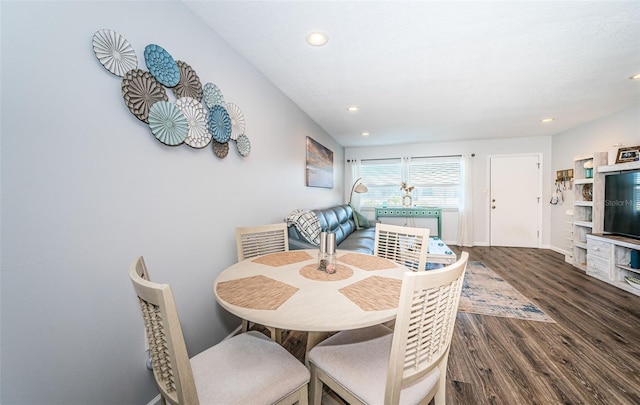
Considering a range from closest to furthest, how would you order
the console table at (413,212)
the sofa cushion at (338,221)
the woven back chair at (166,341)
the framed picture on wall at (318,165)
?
the woven back chair at (166,341)
the sofa cushion at (338,221)
the framed picture on wall at (318,165)
the console table at (413,212)

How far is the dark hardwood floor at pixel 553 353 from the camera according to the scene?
1357mm

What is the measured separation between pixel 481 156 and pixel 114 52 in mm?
5894

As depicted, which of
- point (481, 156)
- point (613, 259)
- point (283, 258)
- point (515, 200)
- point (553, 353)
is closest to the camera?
point (283, 258)

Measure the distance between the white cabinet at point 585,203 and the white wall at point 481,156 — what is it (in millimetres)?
1105

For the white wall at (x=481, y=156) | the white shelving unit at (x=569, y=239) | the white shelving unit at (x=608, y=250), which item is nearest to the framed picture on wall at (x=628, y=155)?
the white shelving unit at (x=608, y=250)

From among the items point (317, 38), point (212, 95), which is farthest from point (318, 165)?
point (212, 95)

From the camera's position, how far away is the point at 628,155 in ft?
9.51

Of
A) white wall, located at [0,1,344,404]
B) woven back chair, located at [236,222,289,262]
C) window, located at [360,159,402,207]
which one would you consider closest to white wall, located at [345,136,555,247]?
window, located at [360,159,402,207]

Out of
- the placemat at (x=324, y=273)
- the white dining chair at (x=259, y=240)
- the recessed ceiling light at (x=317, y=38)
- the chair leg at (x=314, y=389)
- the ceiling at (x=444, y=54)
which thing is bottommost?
the chair leg at (x=314, y=389)

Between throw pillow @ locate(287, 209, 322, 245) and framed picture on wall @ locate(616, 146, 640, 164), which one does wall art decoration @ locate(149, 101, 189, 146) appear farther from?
framed picture on wall @ locate(616, 146, 640, 164)

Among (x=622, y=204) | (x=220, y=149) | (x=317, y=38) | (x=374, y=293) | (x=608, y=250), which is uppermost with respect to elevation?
(x=317, y=38)

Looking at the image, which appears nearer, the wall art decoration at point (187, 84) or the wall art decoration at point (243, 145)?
the wall art decoration at point (187, 84)

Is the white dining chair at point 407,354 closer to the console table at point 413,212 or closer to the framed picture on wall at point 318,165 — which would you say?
the framed picture on wall at point 318,165

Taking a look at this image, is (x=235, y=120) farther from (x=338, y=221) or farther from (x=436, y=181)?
(x=436, y=181)
